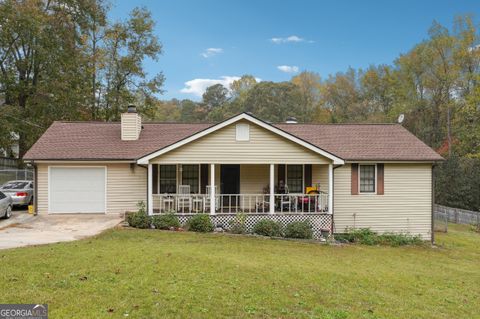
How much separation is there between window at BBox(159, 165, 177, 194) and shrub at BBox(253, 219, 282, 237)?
13.8ft

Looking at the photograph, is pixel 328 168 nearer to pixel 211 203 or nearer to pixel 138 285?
pixel 211 203

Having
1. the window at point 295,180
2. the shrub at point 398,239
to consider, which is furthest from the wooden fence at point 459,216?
the window at point 295,180

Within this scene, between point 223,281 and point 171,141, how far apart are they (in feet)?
34.3

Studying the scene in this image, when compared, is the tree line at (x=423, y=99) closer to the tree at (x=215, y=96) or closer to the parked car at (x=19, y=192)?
the tree at (x=215, y=96)

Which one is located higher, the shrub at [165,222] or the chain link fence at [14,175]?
the chain link fence at [14,175]

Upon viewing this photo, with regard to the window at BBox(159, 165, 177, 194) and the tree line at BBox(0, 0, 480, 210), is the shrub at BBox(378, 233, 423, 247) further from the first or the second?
the tree line at BBox(0, 0, 480, 210)

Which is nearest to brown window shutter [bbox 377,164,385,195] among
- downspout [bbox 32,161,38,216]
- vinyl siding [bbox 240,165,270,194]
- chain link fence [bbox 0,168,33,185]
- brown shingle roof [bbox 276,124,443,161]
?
brown shingle roof [bbox 276,124,443,161]

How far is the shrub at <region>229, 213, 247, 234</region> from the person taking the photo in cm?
1333

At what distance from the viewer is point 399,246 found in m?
14.5

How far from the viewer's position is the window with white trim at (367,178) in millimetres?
15633

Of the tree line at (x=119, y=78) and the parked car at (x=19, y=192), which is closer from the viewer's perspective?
the parked car at (x=19, y=192)

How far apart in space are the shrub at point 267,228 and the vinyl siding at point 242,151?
2.30m

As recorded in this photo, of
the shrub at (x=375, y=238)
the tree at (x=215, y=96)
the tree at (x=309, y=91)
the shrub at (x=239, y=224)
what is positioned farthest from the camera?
the tree at (x=215, y=96)

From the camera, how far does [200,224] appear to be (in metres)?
13.1
